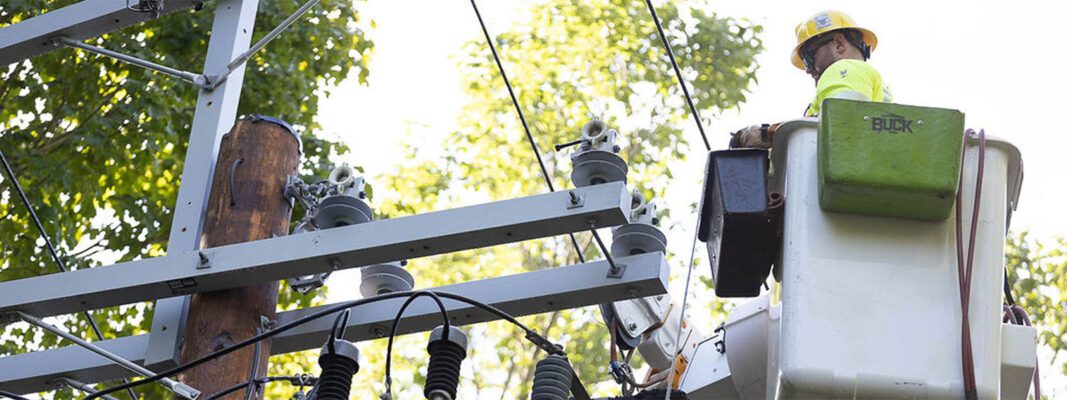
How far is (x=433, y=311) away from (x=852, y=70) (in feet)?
5.44

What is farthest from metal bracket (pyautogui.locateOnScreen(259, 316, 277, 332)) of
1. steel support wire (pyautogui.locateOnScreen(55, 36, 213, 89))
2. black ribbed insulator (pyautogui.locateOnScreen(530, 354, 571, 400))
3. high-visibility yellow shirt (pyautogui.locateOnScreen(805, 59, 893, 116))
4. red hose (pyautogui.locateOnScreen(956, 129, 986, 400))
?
red hose (pyautogui.locateOnScreen(956, 129, 986, 400))

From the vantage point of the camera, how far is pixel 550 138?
52.0 ft

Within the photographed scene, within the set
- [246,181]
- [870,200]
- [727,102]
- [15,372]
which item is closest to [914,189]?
[870,200]

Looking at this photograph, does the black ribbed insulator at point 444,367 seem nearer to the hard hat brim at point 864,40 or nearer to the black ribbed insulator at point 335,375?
the black ribbed insulator at point 335,375

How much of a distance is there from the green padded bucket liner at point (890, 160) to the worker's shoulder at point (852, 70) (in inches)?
35.6

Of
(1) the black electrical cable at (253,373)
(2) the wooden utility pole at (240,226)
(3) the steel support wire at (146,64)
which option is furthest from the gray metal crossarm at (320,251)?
(3) the steel support wire at (146,64)

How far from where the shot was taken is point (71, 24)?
7.07 meters

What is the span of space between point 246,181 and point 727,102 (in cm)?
961

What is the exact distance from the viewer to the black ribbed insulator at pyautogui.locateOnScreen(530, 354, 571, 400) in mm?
4484

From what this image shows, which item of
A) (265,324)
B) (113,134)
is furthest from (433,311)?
(113,134)

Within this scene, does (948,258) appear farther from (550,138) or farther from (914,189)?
(550,138)

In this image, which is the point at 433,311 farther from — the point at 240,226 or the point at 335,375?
the point at 335,375

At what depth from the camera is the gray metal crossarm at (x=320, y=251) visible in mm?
5617

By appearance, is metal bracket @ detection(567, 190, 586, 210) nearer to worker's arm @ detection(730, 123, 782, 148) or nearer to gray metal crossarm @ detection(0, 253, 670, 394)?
gray metal crossarm @ detection(0, 253, 670, 394)
